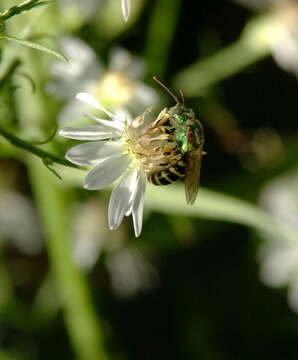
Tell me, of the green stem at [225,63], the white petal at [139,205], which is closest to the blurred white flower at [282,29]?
the green stem at [225,63]

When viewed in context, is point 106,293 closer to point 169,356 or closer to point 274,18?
point 169,356

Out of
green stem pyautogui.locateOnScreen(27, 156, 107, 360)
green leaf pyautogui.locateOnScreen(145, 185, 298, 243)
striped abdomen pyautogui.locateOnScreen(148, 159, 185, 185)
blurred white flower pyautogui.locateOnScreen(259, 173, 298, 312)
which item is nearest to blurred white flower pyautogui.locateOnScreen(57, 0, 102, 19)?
green stem pyautogui.locateOnScreen(27, 156, 107, 360)

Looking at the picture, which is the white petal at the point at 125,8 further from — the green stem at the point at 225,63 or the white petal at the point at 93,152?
the green stem at the point at 225,63

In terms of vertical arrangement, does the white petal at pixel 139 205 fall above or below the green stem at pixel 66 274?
above

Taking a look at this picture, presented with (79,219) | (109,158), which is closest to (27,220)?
(79,219)

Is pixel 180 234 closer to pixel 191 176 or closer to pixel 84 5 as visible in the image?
pixel 84 5
